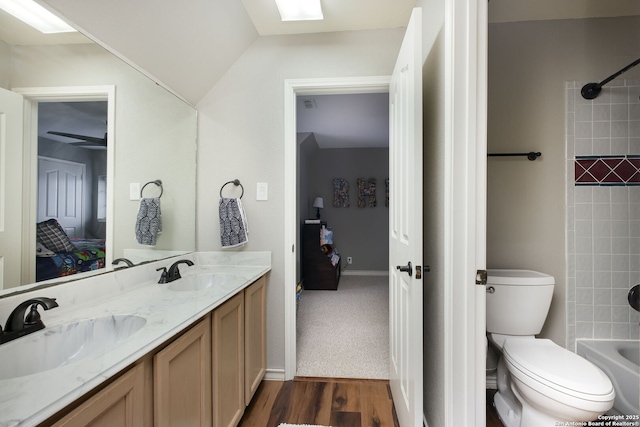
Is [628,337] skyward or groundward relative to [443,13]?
groundward

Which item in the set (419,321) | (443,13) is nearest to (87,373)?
(419,321)

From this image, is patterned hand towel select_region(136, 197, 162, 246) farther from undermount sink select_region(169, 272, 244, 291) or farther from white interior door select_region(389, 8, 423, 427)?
white interior door select_region(389, 8, 423, 427)

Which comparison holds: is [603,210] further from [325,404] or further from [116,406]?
[116,406]

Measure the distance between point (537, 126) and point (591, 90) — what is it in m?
0.35

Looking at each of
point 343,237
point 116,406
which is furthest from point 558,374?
point 343,237

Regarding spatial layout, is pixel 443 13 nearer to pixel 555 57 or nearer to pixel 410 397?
pixel 555 57

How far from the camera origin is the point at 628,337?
1634 millimetres

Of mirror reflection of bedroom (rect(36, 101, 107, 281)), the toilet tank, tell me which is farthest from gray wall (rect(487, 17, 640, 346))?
mirror reflection of bedroom (rect(36, 101, 107, 281))

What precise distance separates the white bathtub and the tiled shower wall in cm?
5

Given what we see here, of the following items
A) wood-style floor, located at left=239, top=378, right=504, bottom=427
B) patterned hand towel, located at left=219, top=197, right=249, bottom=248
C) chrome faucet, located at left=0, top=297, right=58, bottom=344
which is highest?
patterned hand towel, located at left=219, top=197, right=249, bottom=248

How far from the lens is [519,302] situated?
155 centimetres

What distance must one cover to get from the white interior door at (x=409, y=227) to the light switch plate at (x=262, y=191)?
2.89ft

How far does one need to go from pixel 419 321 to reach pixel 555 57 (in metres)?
1.92

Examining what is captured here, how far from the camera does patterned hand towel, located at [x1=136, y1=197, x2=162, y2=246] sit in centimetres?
143
